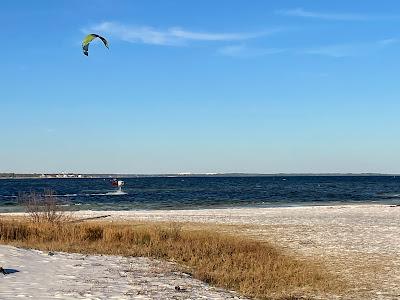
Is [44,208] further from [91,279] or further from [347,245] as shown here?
[91,279]

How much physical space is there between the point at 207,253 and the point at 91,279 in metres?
6.96

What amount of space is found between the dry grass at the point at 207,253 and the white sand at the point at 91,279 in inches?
46.6

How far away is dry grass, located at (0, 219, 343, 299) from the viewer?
52.7 feet

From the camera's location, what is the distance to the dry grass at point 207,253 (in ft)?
52.7

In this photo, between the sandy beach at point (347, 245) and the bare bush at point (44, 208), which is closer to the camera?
the sandy beach at point (347, 245)

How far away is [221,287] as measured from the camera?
50.4 ft

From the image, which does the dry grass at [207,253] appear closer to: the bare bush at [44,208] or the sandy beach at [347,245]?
the sandy beach at [347,245]

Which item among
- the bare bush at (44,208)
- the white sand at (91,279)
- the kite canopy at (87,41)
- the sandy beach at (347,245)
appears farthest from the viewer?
the bare bush at (44,208)

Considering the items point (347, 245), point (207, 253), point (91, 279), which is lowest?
point (347, 245)

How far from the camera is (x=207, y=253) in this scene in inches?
818

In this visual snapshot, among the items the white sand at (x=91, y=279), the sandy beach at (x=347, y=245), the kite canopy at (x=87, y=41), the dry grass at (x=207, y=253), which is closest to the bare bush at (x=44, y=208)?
the dry grass at (x=207, y=253)

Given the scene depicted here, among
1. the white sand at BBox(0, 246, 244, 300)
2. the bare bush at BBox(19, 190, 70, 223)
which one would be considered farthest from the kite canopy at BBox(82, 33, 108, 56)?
the bare bush at BBox(19, 190, 70, 223)

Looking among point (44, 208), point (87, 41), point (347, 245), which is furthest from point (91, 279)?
point (44, 208)

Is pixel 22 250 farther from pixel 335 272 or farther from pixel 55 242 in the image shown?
pixel 335 272
